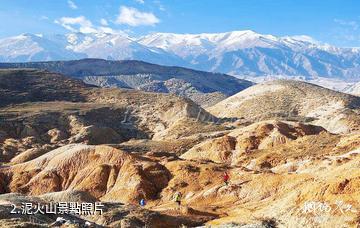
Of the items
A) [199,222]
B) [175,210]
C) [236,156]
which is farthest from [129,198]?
[236,156]

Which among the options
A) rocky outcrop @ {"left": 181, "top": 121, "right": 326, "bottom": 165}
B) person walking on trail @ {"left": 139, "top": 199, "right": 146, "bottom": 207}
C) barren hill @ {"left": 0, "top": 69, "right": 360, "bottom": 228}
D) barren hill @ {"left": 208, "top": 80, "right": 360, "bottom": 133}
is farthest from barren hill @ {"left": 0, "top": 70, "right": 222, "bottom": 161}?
person walking on trail @ {"left": 139, "top": 199, "right": 146, "bottom": 207}

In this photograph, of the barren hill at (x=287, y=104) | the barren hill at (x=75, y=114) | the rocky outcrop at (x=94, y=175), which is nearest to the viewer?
the rocky outcrop at (x=94, y=175)

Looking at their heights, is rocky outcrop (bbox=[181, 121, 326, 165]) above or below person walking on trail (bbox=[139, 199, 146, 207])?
above

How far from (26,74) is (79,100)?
26.6 meters

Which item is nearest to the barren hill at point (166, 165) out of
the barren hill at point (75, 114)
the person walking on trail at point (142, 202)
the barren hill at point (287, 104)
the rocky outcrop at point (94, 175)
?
the rocky outcrop at point (94, 175)

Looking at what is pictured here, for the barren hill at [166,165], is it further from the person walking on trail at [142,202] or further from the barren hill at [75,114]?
the person walking on trail at [142,202]

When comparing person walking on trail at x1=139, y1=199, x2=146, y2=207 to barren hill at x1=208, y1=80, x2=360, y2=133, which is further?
barren hill at x1=208, y1=80, x2=360, y2=133

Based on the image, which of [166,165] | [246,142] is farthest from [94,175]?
[246,142]

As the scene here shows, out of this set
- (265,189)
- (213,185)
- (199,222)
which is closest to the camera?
(199,222)

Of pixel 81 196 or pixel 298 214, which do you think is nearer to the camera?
pixel 298 214

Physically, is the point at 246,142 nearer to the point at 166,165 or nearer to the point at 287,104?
the point at 166,165

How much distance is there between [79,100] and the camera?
15438cm

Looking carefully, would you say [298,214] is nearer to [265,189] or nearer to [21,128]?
[265,189]

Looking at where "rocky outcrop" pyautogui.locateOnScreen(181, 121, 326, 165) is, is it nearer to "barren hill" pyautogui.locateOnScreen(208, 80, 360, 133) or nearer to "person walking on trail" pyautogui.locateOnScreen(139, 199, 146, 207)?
"person walking on trail" pyautogui.locateOnScreen(139, 199, 146, 207)
